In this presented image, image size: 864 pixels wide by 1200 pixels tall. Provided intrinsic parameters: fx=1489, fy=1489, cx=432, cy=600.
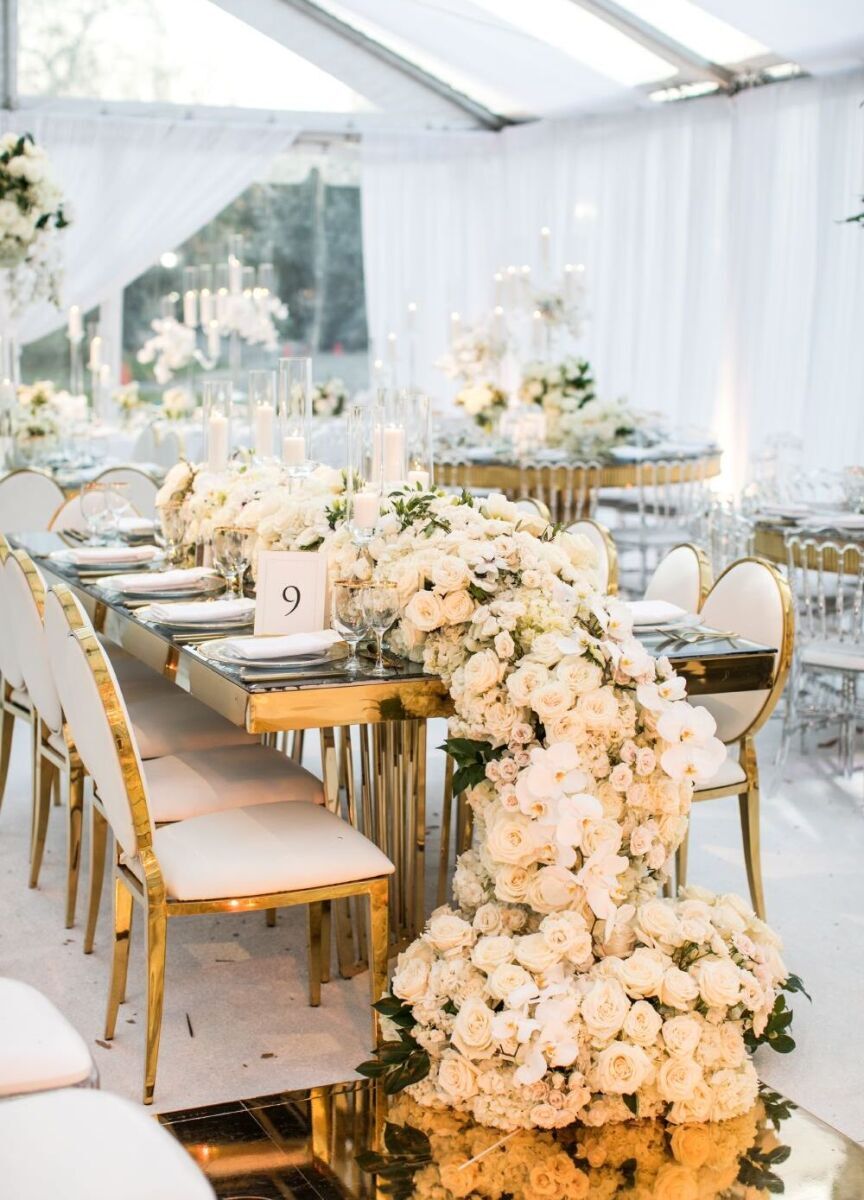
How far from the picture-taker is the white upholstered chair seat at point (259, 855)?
2.88 metres

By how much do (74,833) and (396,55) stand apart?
335 inches

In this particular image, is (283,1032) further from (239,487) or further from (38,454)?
(38,454)

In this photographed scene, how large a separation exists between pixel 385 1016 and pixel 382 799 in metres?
0.67

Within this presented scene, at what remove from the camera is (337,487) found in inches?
152

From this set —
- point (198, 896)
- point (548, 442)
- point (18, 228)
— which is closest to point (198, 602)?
point (198, 896)

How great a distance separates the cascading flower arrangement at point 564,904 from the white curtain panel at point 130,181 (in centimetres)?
808

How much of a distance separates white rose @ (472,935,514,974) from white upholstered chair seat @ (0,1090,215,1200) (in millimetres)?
973

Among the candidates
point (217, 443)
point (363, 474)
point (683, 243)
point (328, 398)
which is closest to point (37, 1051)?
point (363, 474)

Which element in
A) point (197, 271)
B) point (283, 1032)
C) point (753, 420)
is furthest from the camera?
point (197, 271)

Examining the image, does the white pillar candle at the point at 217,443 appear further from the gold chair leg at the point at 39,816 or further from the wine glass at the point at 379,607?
the wine glass at the point at 379,607

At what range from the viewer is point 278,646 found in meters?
3.12

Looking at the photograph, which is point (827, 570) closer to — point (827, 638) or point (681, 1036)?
point (827, 638)

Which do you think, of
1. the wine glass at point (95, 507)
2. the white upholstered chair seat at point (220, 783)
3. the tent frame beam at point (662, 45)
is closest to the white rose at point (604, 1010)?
the white upholstered chair seat at point (220, 783)

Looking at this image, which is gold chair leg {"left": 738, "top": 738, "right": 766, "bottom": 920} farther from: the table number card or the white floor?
the table number card
